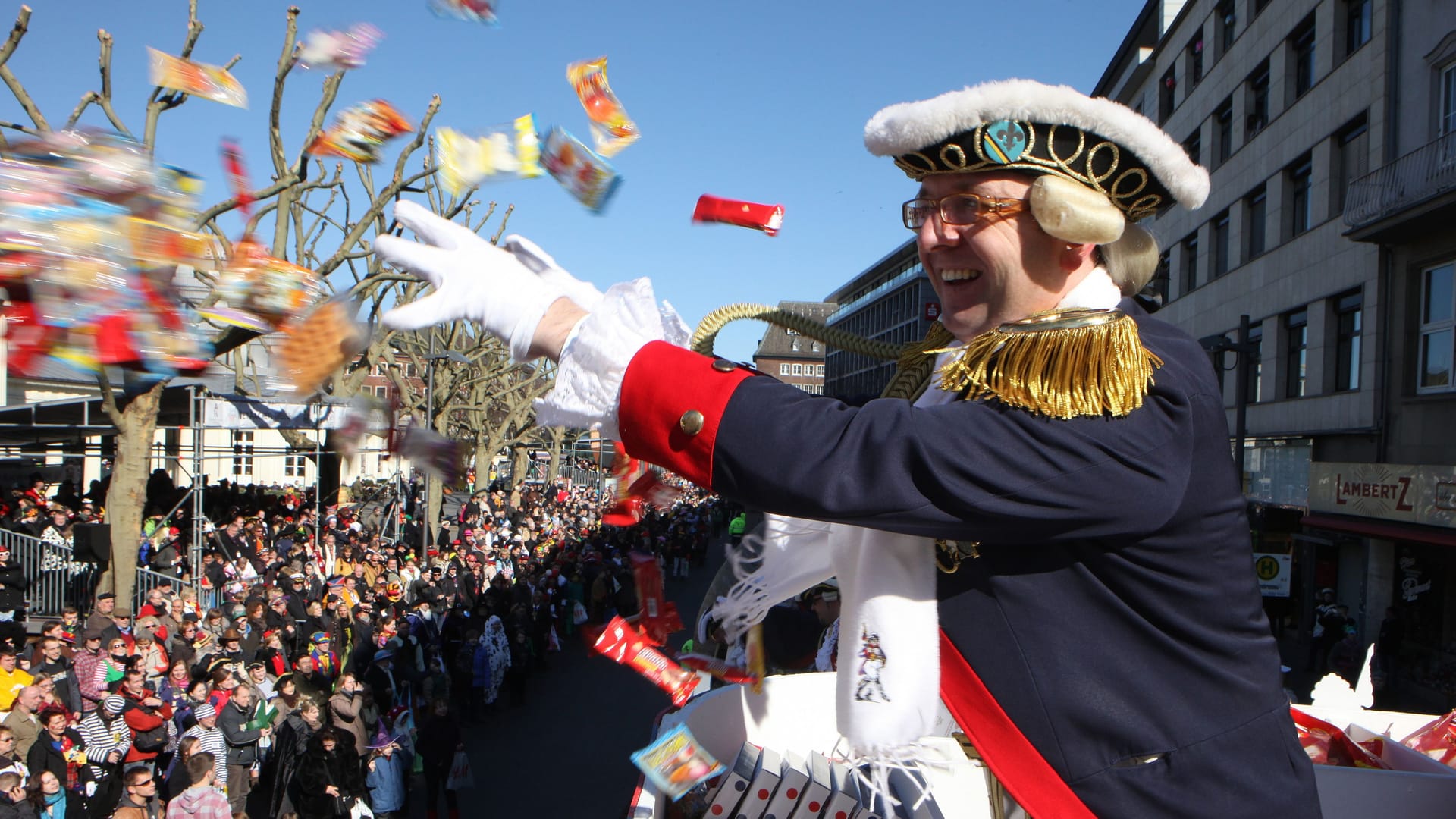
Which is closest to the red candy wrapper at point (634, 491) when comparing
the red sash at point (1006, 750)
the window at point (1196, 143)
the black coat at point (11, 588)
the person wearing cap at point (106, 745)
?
the red sash at point (1006, 750)

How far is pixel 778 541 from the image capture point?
6.43 feet

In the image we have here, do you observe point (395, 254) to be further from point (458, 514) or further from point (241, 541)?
point (458, 514)

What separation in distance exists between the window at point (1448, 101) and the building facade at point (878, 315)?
8023 millimetres

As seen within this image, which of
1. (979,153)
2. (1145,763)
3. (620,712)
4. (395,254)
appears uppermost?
(979,153)

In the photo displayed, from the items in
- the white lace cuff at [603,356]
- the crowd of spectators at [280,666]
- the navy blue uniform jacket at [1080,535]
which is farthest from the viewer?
the crowd of spectators at [280,666]

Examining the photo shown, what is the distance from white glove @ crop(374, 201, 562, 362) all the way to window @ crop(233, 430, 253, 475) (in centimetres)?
1165

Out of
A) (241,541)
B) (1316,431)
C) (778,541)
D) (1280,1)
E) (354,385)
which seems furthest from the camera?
(1280,1)

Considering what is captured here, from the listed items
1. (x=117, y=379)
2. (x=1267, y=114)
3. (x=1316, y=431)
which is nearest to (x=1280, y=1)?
(x=1267, y=114)

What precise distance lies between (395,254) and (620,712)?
12249mm

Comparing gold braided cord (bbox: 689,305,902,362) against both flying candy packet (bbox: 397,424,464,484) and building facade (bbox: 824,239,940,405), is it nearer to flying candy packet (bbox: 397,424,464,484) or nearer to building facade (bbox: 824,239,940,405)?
building facade (bbox: 824,239,940,405)

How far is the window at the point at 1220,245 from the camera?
23.4 metres

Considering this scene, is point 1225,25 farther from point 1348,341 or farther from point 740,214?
point 740,214

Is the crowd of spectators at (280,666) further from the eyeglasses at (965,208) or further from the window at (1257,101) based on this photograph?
the window at (1257,101)

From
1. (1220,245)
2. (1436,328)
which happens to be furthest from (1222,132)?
(1436,328)
